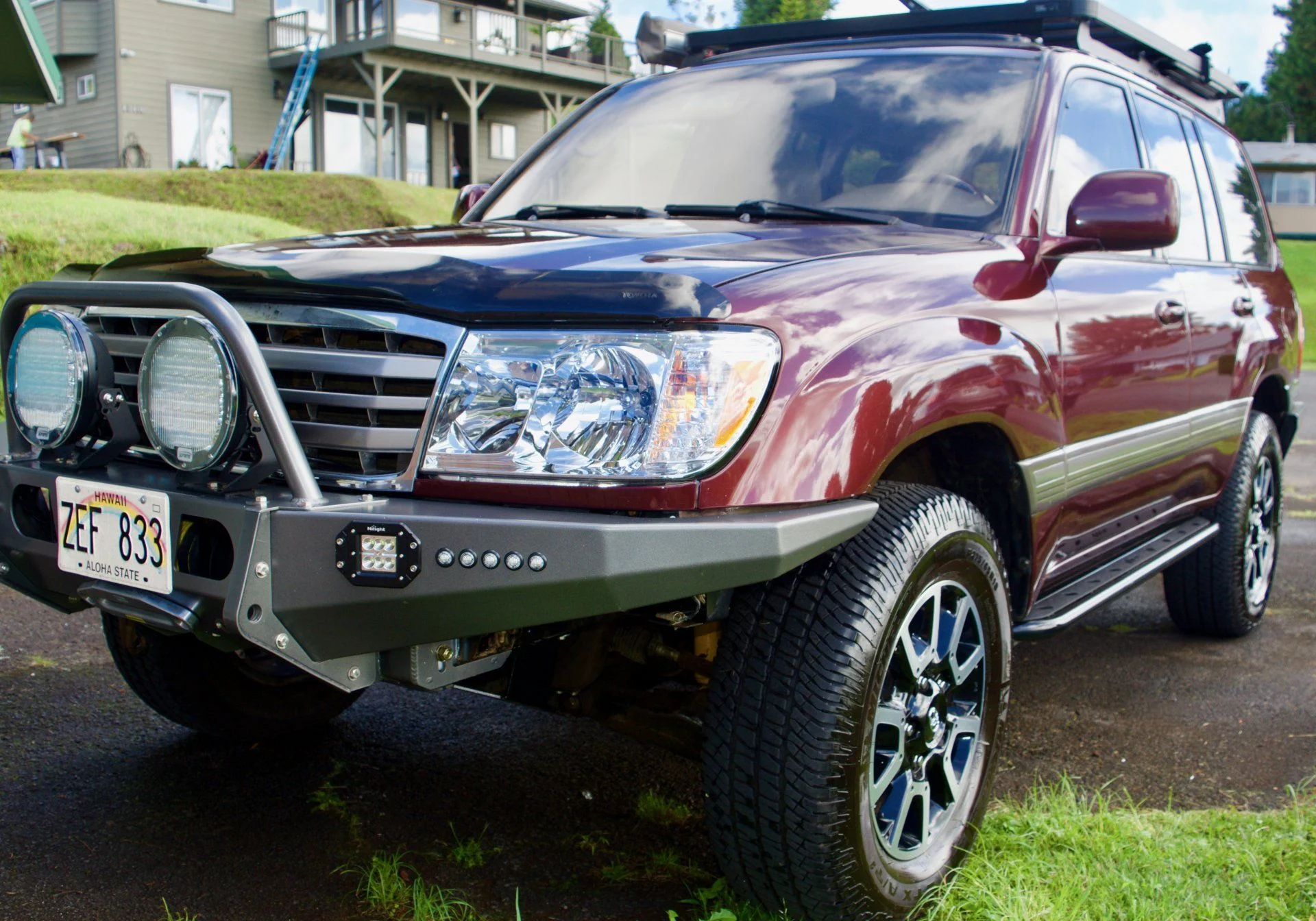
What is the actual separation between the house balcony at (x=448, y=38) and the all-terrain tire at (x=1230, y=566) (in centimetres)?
2199

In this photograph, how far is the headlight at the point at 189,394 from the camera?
2.11 meters

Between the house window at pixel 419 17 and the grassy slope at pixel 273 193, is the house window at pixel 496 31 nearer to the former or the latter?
the house window at pixel 419 17

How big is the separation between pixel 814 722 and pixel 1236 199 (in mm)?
3625

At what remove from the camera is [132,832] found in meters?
2.87

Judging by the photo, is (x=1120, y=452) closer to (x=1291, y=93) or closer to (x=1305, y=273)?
(x=1305, y=273)

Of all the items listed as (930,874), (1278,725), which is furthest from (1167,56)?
(930,874)

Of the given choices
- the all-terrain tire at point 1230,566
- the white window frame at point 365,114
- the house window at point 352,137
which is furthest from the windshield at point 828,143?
the house window at point 352,137

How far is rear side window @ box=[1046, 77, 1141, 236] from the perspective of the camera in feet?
10.7

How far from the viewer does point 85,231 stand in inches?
391


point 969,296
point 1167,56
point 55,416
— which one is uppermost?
point 1167,56

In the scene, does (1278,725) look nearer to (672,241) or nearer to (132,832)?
(672,241)

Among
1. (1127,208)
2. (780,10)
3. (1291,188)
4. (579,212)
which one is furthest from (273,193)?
(1291,188)

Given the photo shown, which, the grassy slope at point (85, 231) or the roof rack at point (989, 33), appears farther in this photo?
the grassy slope at point (85, 231)

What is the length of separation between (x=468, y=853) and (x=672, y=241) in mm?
1389
